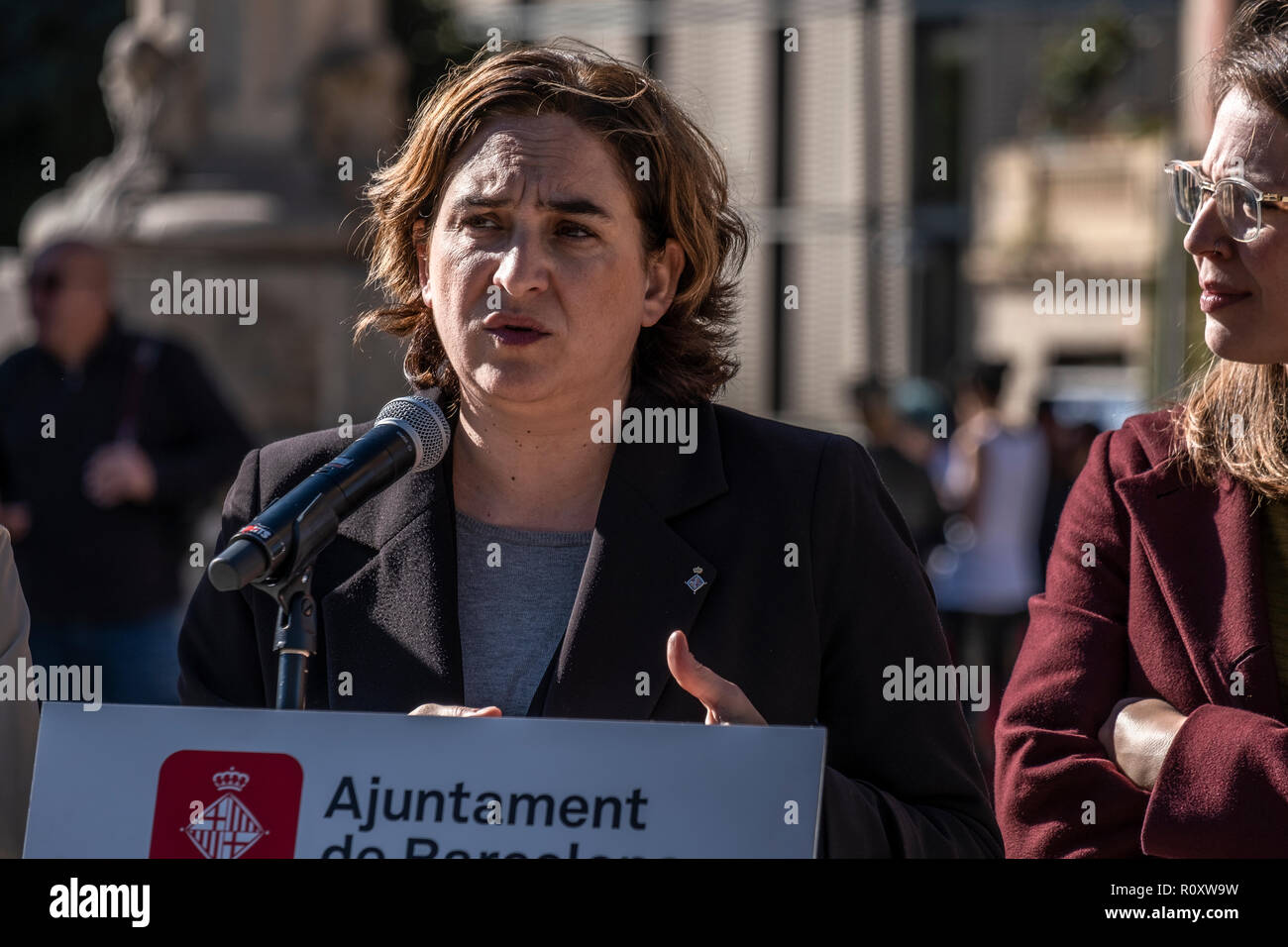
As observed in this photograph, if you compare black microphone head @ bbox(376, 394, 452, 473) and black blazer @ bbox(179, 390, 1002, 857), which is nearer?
black microphone head @ bbox(376, 394, 452, 473)

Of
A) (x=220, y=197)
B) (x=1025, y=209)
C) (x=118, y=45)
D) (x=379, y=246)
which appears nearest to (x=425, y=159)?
(x=379, y=246)

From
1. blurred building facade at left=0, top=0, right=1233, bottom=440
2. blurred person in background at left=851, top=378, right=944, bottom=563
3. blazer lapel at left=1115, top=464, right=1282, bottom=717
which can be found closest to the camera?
blazer lapel at left=1115, top=464, right=1282, bottom=717

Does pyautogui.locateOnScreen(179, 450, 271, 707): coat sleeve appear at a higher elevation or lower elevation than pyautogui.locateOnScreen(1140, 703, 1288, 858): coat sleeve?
higher

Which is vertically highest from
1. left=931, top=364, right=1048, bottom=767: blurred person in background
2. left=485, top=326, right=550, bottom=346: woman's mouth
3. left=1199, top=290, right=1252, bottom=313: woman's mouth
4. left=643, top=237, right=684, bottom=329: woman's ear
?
left=643, top=237, right=684, bottom=329: woman's ear

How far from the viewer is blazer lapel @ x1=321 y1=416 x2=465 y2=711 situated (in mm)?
2805

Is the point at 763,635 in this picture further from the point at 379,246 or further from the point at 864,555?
the point at 379,246

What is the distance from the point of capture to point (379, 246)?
326 centimetres

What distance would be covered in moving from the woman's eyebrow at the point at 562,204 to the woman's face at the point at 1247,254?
91cm

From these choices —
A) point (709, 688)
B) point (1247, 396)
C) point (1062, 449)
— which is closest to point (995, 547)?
point (1062, 449)

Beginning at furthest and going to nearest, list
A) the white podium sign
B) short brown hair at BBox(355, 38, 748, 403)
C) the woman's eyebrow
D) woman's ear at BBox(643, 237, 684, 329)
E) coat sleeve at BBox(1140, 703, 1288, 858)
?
1. woman's ear at BBox(643, 237, 684, 329)
2. short brown hair at BBox(355, 38, 748, 403)
3. the woman's eyebrow
4. coat sleeve at BBox(1140, 703, 1288, 858)
5. the white podium sign

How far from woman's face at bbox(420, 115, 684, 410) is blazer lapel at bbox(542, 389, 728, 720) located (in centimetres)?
17

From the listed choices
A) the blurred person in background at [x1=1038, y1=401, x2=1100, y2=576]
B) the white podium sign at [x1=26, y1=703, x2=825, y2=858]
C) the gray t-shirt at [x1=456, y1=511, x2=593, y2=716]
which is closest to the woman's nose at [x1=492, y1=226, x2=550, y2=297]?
the gray t-shirt at [x1=456, y1=511, x2=593, y2=716]

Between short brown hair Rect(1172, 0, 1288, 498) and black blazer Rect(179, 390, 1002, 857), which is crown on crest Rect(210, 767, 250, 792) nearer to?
black blazer Rect(179, 390, 1002, 857)

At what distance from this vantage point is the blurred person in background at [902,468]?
970 centimetres
